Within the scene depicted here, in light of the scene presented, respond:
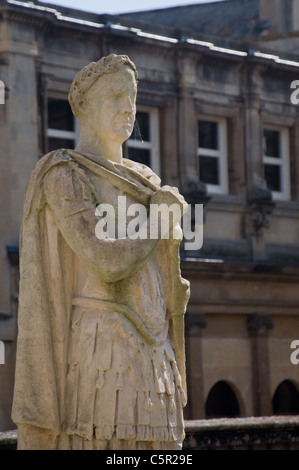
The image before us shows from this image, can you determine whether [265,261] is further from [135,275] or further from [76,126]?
[135,275]

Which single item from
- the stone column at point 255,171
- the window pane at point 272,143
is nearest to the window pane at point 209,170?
the stone column at point 255,171

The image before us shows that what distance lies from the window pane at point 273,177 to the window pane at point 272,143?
0.96ft

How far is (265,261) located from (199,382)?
3.89 metres

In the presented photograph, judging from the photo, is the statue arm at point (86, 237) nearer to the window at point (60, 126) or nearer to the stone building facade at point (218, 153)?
Answer: the stone building facade at point (218, 153)

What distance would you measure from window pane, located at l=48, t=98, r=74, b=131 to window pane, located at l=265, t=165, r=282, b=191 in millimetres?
7134

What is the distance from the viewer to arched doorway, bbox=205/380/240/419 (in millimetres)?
40062

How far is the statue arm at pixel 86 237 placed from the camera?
883 centimetres

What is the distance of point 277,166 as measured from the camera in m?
43.1

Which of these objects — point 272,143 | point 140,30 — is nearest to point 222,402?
point 272,143

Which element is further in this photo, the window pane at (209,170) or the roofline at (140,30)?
the window pane at (209,170)

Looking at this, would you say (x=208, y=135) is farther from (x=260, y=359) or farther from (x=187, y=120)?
(x=260, y=359)

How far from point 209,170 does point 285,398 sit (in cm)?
563

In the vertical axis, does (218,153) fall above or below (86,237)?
above
